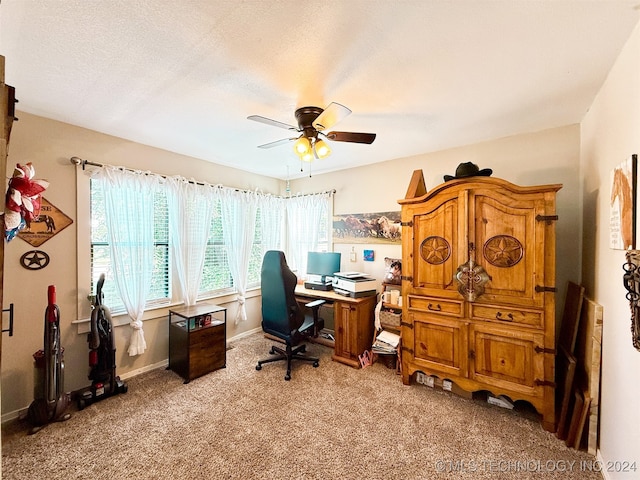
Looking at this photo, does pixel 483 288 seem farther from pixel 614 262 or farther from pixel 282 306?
pixel 282 306

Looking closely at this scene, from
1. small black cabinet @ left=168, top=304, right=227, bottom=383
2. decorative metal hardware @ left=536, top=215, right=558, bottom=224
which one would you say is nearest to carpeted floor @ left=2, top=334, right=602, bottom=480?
small black cabinet @ left=168, top=304, right=227, bottom=383

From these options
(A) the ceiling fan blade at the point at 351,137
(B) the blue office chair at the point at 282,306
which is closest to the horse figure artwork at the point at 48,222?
(B) the blue office chair at the point at 282,306

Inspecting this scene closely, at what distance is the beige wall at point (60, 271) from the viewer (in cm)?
219

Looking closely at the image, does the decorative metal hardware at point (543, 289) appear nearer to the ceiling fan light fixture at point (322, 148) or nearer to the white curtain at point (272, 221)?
the ceiling fan light fixture at point (322, 148)

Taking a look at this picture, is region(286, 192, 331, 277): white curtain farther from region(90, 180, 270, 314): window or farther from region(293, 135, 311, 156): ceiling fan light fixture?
region(293, 135, 311, 156): ceiling fan light fixture

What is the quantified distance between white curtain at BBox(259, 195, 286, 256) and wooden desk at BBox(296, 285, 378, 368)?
4.55 ft

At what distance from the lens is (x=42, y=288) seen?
2314mm

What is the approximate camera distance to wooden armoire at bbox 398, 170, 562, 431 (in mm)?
2100

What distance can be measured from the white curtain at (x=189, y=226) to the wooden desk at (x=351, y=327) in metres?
1.55

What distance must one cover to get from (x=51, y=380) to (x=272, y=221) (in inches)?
114

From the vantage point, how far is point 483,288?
2.29 meters

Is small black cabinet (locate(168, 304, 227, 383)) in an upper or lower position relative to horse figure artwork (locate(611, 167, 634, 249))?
lower

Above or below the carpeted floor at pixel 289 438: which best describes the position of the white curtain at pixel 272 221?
above

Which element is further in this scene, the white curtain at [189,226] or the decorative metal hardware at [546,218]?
the white curtain at [189,226]
